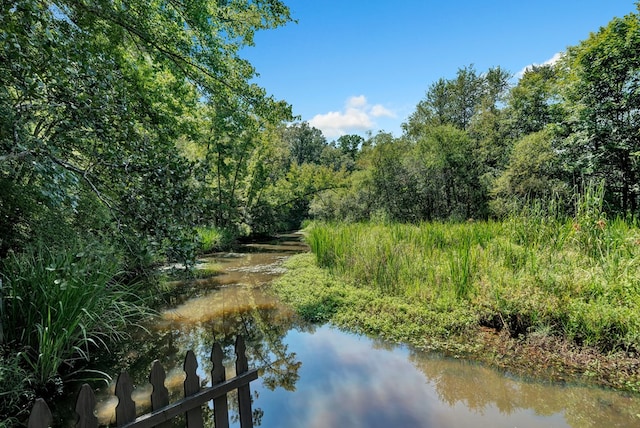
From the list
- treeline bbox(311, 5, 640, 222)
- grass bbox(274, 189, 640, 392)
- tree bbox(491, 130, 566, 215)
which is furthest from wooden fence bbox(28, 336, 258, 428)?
tree bbox(491, 130, 566, 215)

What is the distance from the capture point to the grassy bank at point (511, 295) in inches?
122

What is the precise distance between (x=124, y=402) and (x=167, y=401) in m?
0.24

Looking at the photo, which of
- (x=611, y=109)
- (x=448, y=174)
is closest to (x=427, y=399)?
(x=611, y=109)

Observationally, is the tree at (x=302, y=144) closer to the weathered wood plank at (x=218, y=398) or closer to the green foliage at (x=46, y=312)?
the green foliage at (x=46, y=312)

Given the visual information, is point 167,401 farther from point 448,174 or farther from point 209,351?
point 448,174

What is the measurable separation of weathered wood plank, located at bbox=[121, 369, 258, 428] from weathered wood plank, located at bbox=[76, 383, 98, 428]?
152 mm

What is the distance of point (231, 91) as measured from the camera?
5.71 m

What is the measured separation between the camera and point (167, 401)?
67.7 inches

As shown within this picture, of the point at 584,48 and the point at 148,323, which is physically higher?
the point at 584,48

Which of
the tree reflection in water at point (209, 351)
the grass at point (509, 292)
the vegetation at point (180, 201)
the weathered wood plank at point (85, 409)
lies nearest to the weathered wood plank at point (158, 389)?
the weathered wood plank at point (85, 409)

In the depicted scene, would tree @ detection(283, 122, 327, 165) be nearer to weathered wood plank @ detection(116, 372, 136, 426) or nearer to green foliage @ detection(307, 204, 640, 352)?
green foliage @ detection(307, 204, 640, 352)

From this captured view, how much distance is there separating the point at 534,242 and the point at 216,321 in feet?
15.7

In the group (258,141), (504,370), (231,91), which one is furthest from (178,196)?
(258,141)

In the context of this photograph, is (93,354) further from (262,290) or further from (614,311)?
(614,311)
